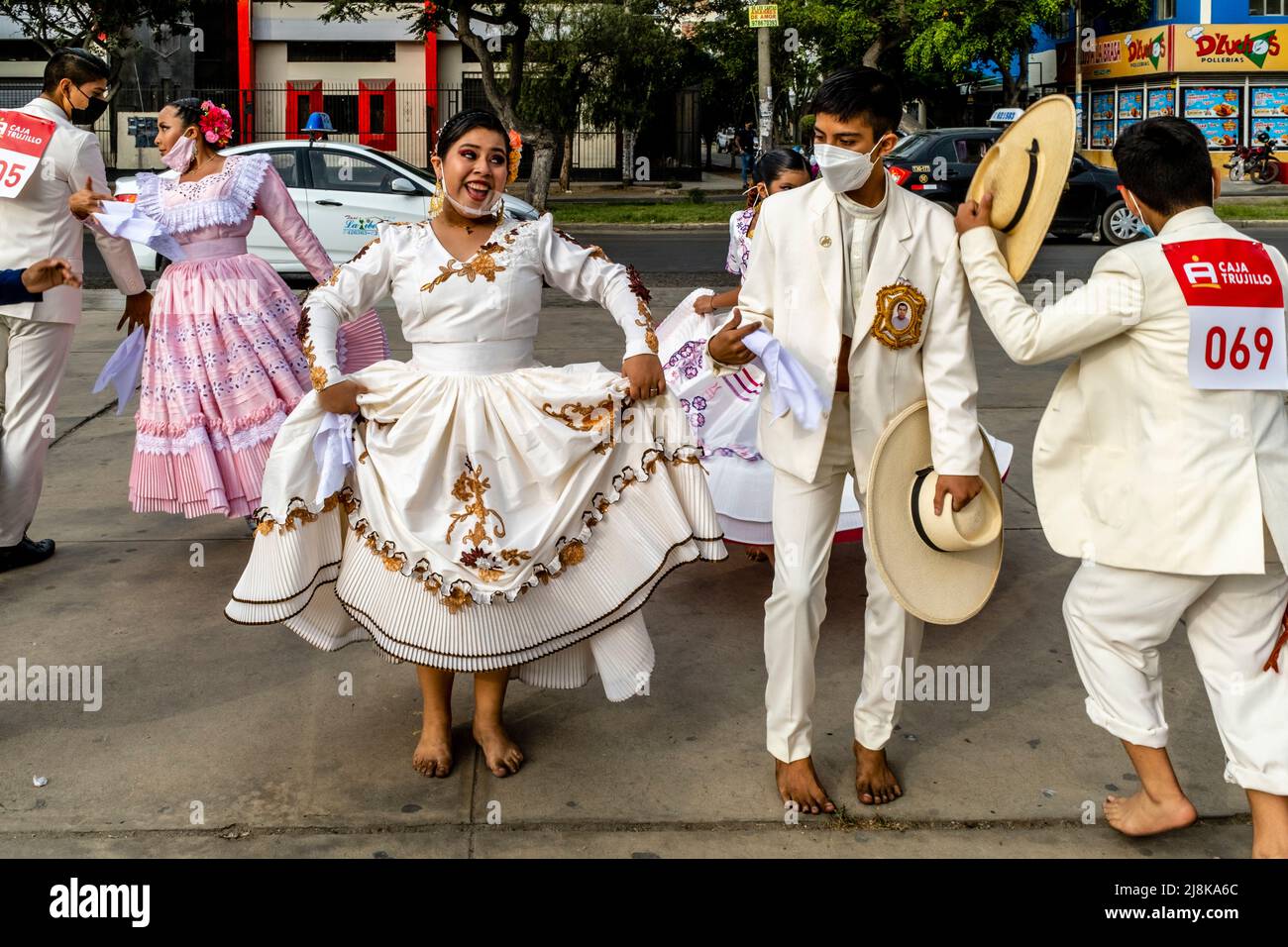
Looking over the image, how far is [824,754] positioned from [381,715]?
1.35 m

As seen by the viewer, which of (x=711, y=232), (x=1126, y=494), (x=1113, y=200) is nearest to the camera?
(x=1126, y=494)

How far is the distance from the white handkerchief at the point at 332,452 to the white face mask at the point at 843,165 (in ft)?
4.66

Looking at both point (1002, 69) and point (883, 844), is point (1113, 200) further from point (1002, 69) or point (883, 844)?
point (883, 844)

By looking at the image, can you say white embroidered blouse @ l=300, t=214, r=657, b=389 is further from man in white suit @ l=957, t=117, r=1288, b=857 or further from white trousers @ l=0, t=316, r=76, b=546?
white trousers @ l=0, t=316, r=76, b=546

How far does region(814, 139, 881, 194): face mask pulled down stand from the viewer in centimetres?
350

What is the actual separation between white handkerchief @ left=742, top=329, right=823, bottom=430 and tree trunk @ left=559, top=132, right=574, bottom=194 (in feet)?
89.6

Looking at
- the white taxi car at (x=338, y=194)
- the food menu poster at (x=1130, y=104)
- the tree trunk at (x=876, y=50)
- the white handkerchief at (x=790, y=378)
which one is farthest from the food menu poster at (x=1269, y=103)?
the white handkerchief at (x=790, y=378)

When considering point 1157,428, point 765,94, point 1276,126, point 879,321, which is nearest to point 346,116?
point 765,94

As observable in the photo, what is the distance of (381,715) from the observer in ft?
14.4

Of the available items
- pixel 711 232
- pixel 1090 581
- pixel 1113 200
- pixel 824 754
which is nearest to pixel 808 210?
pixel 1090 581

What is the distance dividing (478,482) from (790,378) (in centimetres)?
87

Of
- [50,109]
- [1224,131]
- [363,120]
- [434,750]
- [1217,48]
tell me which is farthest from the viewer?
[363,120]

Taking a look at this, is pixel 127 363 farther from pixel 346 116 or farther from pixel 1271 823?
pixel 346 116

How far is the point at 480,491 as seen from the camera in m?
3.76
